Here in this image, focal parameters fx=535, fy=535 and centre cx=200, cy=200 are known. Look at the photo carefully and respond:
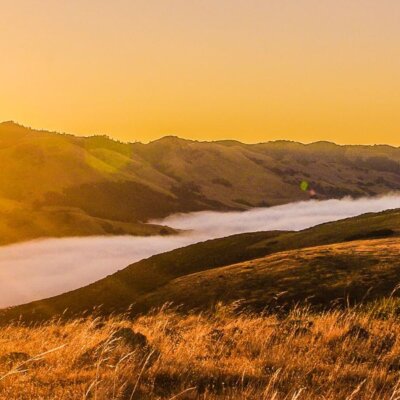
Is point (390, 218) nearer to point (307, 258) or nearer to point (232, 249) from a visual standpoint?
point (232, 249)

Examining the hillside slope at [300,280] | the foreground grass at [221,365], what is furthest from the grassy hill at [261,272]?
the foreground grass at [221,365]

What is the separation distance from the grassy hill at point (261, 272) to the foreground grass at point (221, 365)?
18.2 meters

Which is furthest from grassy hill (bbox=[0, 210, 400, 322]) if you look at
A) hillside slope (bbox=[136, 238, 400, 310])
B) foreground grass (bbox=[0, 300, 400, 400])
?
foreground grass (bbox=[0, 300, 400, 400])

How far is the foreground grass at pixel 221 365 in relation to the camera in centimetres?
727

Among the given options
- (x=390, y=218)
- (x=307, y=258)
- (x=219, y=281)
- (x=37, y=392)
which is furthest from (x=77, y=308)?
(x=37, y=392)

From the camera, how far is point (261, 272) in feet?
147

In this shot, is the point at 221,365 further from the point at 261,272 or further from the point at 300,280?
the point at 261,272

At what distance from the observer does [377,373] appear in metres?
8.83

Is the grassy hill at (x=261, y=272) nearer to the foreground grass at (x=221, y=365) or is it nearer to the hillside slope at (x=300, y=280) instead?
the hillside slope at (x=300, y=280)

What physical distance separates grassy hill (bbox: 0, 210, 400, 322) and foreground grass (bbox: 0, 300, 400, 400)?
1823 cm

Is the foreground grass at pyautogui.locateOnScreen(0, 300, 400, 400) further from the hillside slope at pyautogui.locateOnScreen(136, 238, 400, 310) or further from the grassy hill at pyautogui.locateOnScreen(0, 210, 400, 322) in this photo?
the hillside slope at pyautogui.locateOnScreen(136, 238, 400, 310)

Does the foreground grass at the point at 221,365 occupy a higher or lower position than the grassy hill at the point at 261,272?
higher

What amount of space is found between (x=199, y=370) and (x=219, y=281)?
37.1 metres

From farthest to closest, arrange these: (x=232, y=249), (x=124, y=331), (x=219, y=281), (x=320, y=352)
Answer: (x=232, y=249) < (x=219, y=281) < (x=124, y=331) < (x=320, y=352)
